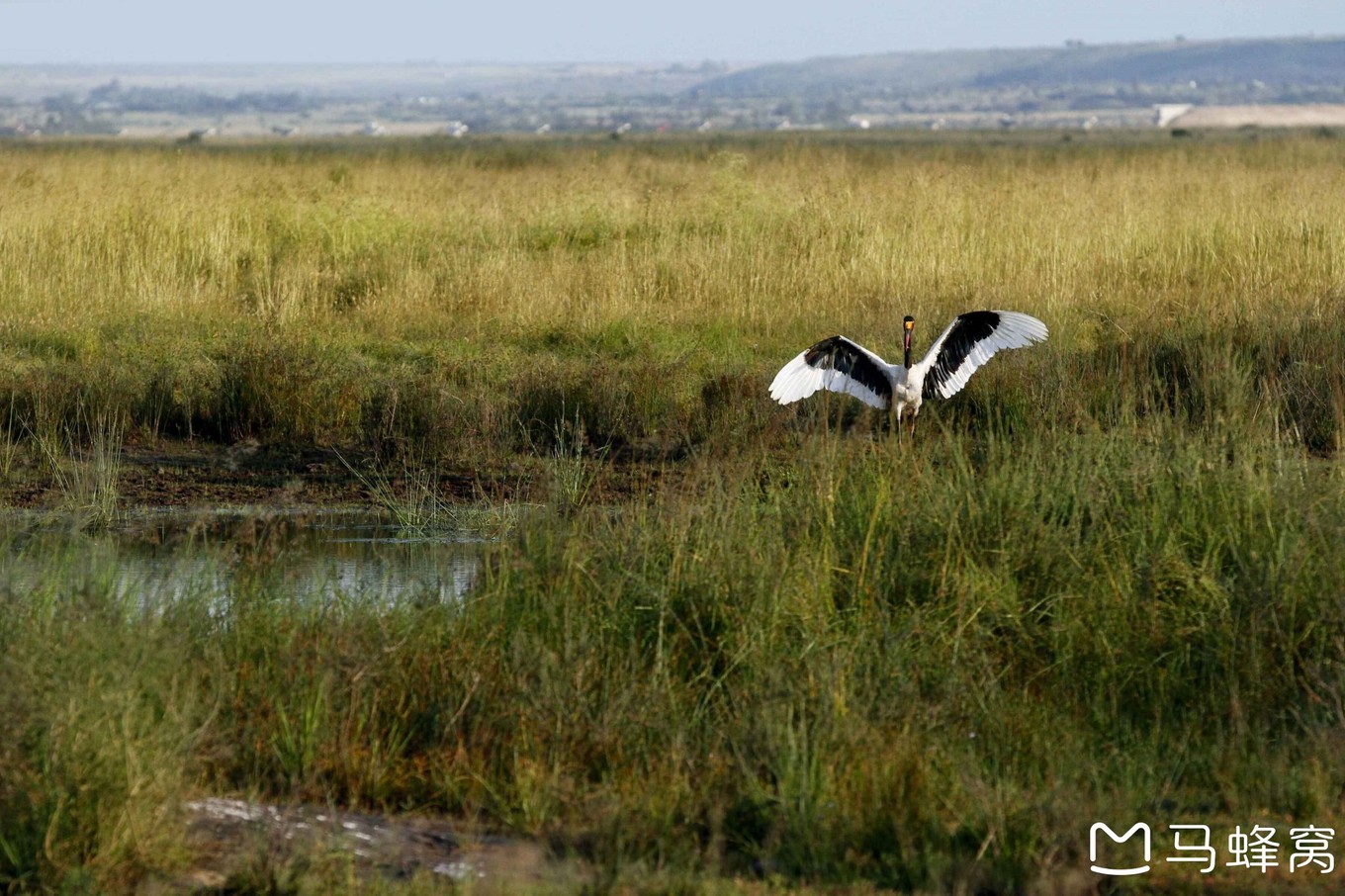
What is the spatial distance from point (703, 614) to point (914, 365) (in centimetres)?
294

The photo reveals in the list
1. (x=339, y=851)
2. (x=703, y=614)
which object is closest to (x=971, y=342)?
(x=703, y=614)

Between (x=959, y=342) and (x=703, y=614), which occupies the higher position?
(x=959, y=342)

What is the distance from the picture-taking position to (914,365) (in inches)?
308

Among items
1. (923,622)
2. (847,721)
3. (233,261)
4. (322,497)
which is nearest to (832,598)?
(923,622)

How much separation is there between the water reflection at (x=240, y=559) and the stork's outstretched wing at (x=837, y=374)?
1527 mm

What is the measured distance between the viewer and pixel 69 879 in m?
3.74

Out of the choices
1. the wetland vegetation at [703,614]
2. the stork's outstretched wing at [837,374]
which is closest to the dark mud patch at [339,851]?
the wetland vegetation at [703,614]

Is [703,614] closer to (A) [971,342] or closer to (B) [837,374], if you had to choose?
(B) [837,374]

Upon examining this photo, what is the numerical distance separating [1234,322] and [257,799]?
7.25m

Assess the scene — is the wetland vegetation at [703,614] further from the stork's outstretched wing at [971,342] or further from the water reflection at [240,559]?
the stork's outstretched wing at [971,342]

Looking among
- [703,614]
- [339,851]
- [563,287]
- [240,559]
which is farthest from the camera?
[563,287]

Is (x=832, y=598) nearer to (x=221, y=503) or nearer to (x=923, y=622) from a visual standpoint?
(x=923, y=622)

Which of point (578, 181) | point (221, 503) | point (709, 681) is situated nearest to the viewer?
point (709, 681)

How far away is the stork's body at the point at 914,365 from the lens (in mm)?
7531
